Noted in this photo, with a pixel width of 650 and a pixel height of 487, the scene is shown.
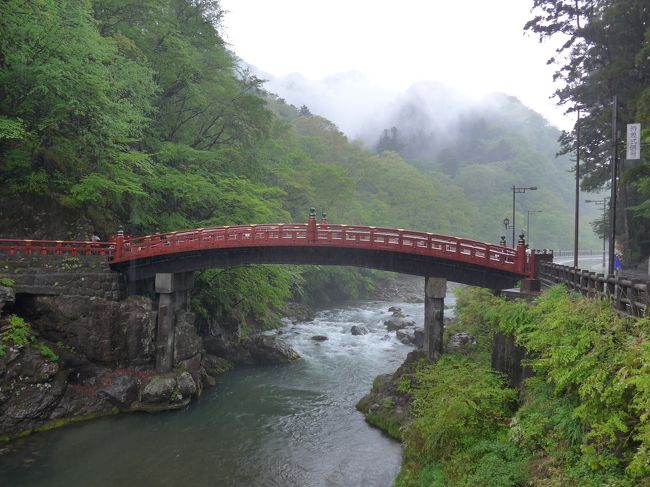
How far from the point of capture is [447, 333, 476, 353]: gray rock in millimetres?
21925

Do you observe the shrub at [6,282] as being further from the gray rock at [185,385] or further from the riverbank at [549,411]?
the riverbank at [549,411]

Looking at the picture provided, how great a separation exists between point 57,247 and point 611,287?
72.0 ft

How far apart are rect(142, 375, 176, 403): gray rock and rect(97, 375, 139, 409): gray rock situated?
52 cm

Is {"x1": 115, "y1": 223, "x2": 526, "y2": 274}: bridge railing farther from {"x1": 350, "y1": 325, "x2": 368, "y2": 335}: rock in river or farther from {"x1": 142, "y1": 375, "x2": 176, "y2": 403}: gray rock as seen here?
{"x1": 350, "y1": 325, "x2": 368, "y2": 335}: rock in river

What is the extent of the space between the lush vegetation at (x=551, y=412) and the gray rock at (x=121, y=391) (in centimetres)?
1248

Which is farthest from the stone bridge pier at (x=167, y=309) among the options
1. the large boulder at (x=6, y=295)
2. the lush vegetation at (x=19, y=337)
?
the large boulder at (x=6, y=295)

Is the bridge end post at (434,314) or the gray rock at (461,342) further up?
the bridge end post at (434,314)

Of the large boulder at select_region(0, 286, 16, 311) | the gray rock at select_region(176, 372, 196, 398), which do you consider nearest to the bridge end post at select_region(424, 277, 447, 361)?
the gray rock at select_region(176, 372, 196, 398)

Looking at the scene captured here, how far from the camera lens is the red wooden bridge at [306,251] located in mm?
21000

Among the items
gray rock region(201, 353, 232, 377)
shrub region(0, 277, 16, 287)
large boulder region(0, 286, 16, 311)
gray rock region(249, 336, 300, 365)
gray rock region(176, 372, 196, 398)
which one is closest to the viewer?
large boulder region(0, 286, 16, 311)

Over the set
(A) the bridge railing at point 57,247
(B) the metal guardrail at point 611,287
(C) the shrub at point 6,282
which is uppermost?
(A) the bridge railing at point 57,247

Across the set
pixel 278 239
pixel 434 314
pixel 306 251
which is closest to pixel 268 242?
pixel 278 239

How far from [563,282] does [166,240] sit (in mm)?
17893

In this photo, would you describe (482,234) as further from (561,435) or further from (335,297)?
(561,435)
